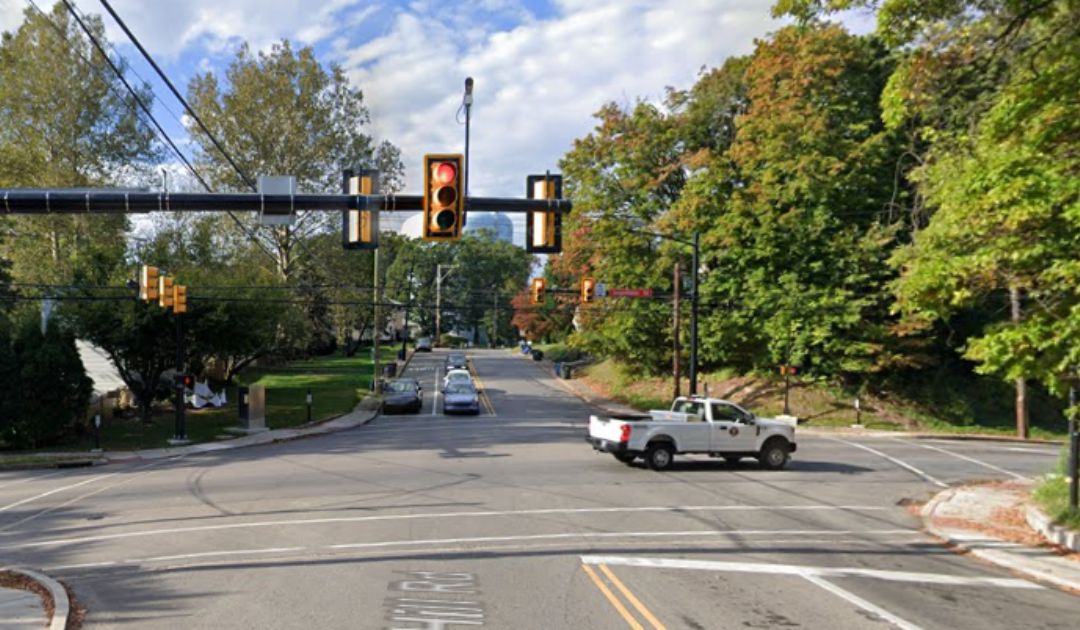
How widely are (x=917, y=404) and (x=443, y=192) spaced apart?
33.8 m

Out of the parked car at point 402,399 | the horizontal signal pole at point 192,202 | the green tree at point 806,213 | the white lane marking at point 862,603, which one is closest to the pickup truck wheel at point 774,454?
the white lane marking at point 862,603

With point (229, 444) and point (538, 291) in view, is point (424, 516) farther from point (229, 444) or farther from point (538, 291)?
point (229, 444)

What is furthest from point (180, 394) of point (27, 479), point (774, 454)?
point (774, 454)

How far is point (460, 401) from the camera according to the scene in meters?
36.3

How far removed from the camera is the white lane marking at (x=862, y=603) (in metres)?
8.02

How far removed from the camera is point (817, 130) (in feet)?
117

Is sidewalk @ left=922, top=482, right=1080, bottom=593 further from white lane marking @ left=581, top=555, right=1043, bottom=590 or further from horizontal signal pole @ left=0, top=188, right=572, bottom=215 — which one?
horizontal signal pole @ left=0, top=188, right=572, bottom=215

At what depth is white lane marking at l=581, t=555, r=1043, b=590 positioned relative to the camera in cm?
1013

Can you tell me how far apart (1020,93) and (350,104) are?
4271 centimetres

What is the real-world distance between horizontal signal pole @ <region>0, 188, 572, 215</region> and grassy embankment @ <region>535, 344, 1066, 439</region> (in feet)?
94.6

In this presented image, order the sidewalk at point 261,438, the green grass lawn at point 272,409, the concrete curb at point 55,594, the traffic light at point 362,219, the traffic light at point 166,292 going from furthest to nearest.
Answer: the green grass lawn at point 272,409 → the sidewalk at point 261,438 → the traffic light at point 166,292 → the traffic light at point 362,219 → the concrete curb at point 55,594

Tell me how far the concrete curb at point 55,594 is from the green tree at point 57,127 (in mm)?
29102

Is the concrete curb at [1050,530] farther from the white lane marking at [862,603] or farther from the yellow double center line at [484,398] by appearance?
the yellow double center line at [484,398]

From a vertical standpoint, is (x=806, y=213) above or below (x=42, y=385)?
above
